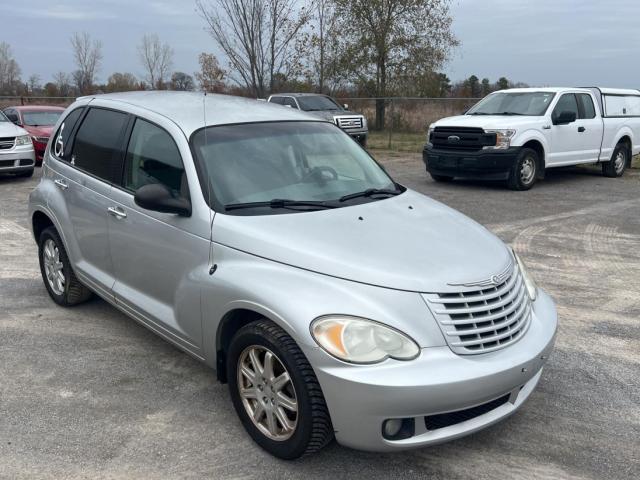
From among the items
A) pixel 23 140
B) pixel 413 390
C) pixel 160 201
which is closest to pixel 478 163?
pixel 160 201

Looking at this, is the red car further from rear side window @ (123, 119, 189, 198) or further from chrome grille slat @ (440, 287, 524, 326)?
chrome grille slat @ (440, 287, 524, 326)

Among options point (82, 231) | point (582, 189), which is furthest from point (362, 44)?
point (82, 231)

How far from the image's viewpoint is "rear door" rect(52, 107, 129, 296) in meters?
4.51

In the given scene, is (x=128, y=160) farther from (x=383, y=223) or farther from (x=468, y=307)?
(x=468, y=307)

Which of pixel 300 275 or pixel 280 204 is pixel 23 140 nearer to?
pixel 280 204

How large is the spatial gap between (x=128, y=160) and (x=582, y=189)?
1018cm

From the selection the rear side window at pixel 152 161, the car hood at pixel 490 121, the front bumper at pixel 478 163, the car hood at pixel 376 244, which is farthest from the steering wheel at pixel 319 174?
the car hood at pixel 490 121

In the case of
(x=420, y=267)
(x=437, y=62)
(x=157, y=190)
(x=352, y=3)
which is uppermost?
(x=352, y=3)

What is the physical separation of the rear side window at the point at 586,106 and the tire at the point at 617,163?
3.79 feet

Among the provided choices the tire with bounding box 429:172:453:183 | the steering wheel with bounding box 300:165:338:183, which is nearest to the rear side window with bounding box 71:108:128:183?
the steering wheel with bounding box 300:165:338:183

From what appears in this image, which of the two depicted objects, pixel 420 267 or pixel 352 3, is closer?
pixel 420 267

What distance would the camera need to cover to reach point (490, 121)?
1183 cm

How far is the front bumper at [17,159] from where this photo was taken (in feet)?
41.9

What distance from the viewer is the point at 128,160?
4355mm
